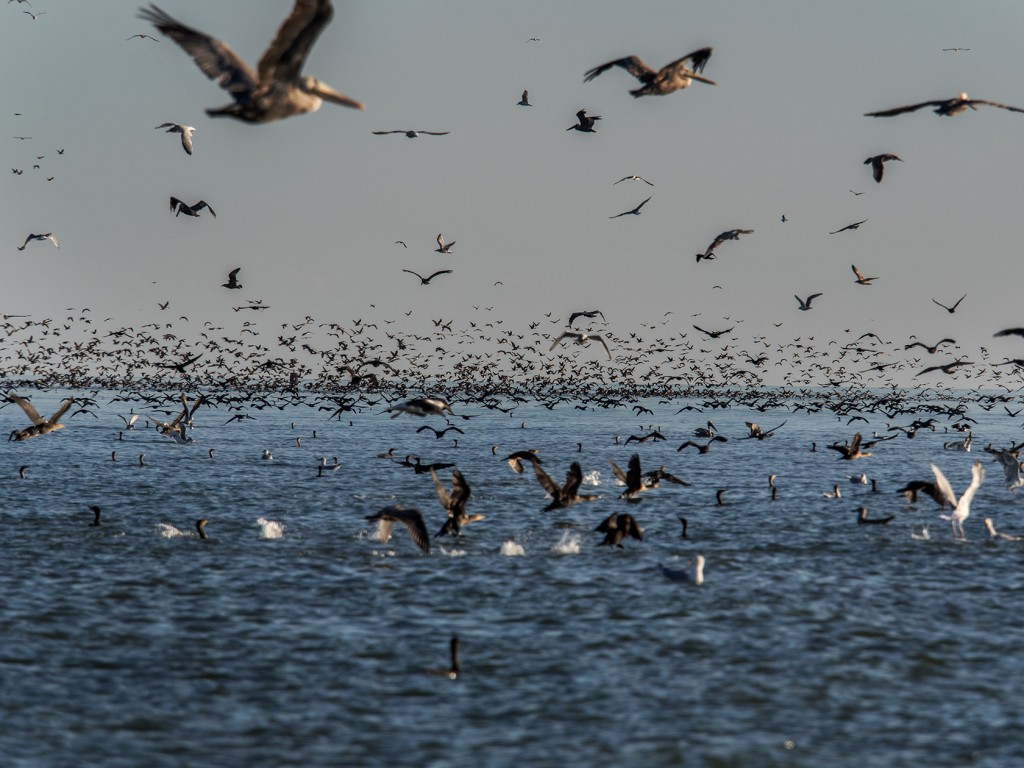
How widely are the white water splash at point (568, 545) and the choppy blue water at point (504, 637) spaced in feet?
0.54

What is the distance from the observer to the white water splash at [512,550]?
23.1m

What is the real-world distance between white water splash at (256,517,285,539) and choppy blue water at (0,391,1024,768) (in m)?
0.23

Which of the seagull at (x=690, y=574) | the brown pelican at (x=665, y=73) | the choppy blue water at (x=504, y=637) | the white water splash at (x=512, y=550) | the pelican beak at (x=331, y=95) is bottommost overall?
the choppy blue water at (x=504, y=637)

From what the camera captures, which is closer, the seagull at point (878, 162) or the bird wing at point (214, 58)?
the bird wing at point (214, 58)

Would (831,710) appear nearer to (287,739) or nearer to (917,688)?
(917,688)

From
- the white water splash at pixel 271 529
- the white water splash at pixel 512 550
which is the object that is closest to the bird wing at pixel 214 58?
the white water splash at pixel 512 550

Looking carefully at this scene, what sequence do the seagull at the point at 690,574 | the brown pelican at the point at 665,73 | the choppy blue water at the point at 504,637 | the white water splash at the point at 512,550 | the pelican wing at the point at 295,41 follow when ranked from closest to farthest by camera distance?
the pelican wing at the point at 295,41 → the choppy blue water at the point at 504,637 → the brown pelican at the point at 665,73 → the seagull at the point at 690,574 → the white water splash at the point at 512,550

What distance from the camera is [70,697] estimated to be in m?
13.4

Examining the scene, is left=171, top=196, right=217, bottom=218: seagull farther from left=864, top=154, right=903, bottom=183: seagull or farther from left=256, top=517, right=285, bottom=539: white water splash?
left=864, top=154, right=903, bottom=183: seagull

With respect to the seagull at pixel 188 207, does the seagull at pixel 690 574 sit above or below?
below

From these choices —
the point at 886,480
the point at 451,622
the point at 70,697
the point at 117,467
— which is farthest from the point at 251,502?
the point at 886,480

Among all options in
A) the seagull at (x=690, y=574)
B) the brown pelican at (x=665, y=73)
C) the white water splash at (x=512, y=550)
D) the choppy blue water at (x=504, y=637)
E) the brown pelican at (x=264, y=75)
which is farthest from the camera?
the white water splash at (x=512, y=550)

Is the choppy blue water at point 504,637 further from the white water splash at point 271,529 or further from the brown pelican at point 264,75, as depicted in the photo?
the brown pelican at point 264,75

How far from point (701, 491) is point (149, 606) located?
23.1 meters
